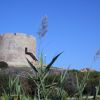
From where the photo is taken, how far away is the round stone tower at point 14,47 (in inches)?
1559

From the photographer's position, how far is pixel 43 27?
218 centimetres

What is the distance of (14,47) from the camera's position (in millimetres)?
40031

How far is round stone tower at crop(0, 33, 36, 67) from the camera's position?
39594mm

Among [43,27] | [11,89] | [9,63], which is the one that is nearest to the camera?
[43,27]

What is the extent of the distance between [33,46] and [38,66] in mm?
39606

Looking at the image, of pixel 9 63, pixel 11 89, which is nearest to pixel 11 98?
pixel 11 89

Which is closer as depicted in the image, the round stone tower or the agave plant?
the agave plant

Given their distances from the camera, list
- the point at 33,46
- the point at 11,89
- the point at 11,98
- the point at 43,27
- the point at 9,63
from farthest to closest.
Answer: the point at 33,46 < the point at 9,63 < the point at 11,89 < the point at 11,98 < the point at 43,27

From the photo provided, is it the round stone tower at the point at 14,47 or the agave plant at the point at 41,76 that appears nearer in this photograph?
the agave plant at the point at 41,76

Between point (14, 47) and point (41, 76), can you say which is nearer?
point (41, 76)

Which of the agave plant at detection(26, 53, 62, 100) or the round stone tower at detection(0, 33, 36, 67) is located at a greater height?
the round stone tower at detection(0, 33, 36, 67)

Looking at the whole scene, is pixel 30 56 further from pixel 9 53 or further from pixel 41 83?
pixel 41 83

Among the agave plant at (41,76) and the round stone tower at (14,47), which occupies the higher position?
the round stone tower at (14,47)

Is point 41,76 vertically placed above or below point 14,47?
Result: below
